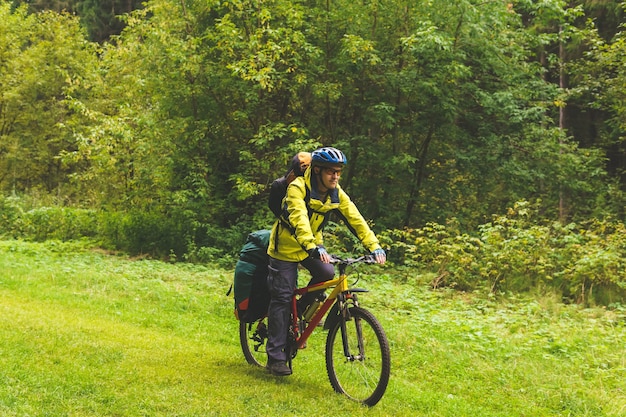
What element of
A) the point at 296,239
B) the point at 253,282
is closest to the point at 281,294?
the point at 253,282

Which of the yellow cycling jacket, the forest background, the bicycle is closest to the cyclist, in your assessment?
the yellow cycling jacket

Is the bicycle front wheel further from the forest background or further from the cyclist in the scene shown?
the forest background

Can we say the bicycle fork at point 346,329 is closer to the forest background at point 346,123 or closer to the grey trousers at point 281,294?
the grey trousers at point 281,294

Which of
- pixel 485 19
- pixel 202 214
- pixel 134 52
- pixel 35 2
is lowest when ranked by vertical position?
pixel 202 214

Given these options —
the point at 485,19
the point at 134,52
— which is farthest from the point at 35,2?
the point at 485,19

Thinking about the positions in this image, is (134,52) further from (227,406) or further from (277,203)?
(227,406)

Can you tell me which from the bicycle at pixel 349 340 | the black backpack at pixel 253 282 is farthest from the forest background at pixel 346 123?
the bicycle at pixel 349 340

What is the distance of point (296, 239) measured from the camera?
5.01 metres

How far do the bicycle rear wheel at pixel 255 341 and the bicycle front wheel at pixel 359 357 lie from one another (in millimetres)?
843

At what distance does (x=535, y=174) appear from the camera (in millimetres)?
16031

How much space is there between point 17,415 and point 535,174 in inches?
576

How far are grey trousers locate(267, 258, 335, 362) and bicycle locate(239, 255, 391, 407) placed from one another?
0.35ft

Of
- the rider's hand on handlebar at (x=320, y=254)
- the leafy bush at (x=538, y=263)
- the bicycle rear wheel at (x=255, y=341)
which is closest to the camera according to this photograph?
the rider's hand on handlebar at (x=320, y=254)

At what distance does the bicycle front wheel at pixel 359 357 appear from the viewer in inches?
192
